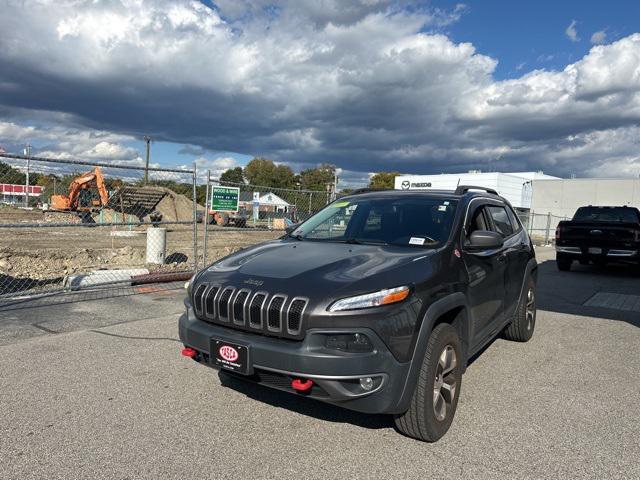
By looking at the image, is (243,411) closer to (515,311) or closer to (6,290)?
(515,311)

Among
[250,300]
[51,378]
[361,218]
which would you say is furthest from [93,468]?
[361,218]

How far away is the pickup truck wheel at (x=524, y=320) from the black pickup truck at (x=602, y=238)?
24.9 feet

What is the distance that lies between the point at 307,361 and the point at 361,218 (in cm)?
199

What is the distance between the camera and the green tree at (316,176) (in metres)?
104

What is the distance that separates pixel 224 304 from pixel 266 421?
0.98m

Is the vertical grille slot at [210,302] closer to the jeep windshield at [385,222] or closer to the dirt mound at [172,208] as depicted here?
the jeep windshield at [385,222]

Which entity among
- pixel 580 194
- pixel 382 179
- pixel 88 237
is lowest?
pixel 88 237

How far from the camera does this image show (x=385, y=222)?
4.30 m

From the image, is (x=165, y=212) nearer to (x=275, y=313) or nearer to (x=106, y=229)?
(x=106, y=229)

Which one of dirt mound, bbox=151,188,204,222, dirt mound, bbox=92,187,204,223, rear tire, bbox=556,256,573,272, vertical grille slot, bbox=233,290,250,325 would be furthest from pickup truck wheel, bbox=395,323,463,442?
dirt mound, bbox=151,188,204,222

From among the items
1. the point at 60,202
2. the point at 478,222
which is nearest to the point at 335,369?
the point at 478,222

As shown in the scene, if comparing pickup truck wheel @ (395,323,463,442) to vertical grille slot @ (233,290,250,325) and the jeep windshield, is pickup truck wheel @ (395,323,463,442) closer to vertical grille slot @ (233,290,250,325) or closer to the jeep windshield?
the jeep windshield

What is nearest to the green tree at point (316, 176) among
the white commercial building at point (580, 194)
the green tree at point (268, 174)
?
the green tree at point (268, 174)

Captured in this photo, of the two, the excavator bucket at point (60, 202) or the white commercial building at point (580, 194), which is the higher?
the white commercial building at point (580, 194)
